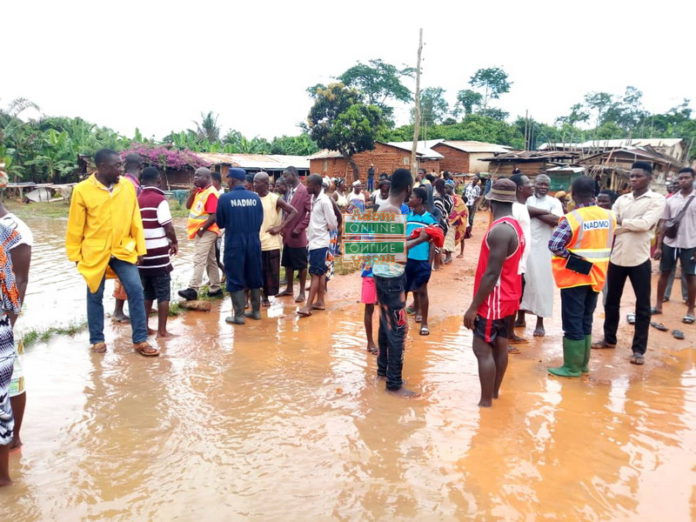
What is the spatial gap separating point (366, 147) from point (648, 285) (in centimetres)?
2584

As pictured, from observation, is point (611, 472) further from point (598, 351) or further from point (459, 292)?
point (459, 292)

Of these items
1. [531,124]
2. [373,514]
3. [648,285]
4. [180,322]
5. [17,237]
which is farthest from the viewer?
[531,124]

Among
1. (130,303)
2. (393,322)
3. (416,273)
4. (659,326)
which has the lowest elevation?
(659,326)

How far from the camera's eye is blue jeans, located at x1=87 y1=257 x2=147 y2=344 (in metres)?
4.94

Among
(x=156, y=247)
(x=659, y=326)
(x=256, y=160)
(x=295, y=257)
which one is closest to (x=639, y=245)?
(x=659, y=326)

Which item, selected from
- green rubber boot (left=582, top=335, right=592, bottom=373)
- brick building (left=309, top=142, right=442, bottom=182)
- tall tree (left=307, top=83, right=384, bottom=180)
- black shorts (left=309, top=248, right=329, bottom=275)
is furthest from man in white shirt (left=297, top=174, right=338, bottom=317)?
tall tree (left=307, top=83, right=384, bottom=180)

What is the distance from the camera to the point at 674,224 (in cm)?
654

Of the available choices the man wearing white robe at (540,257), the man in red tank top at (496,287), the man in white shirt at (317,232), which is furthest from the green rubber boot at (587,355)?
the man in white shirt at (317,232)

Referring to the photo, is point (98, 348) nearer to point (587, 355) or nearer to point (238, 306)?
point (238, 306)

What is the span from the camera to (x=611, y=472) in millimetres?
3010

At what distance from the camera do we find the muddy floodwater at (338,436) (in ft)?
8.91

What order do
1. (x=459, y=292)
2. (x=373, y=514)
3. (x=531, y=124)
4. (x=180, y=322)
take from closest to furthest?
(x=373, y=514) < (x=180, y=322) < (x=459, y=292) < (x=531, y=124)

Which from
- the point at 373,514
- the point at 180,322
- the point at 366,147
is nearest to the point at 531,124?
the point at 366,147

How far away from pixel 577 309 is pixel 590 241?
627 mm
